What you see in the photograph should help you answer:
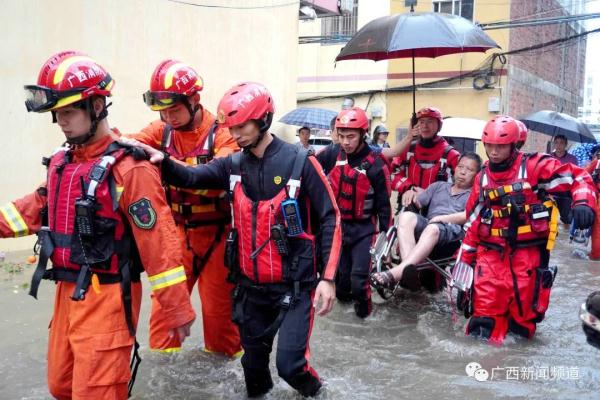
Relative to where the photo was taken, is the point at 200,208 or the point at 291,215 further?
the point at 200,208

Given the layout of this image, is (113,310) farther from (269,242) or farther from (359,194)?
(359,194)

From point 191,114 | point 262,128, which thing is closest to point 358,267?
point 191,114

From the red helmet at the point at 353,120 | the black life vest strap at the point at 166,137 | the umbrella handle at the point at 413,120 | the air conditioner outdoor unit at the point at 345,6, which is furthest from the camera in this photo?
the air conditioner outdoor unit at the point at 345,6

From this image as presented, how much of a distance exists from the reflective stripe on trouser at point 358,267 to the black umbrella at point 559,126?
7.48 meters

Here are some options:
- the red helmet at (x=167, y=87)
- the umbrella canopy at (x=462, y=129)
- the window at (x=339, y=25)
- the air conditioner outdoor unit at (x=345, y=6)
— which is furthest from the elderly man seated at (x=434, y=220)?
the window at (x=339, y=25)

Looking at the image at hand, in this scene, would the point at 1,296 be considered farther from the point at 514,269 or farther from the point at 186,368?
the point at 514,269

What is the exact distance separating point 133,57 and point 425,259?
5.50m

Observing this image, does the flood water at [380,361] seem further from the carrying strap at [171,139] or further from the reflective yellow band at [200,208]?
the carrying strap at [171,139]

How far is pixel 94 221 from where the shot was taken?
2980 mm

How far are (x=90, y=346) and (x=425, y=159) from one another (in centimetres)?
518

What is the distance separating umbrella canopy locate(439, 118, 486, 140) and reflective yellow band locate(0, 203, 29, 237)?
8.32 meters

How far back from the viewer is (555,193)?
5.32 metres

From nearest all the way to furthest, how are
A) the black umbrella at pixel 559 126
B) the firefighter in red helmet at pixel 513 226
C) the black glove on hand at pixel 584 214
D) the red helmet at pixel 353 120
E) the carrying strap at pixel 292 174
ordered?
the carrying strap at pixel 292 174 < the black glove on hand at pixel 584 214 < the firefighter in red helmet at pixel 513 226 < the red helmet at pixel 353 120 < the black umbrella at pixel 559 126

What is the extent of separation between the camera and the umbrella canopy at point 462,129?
10.7m
